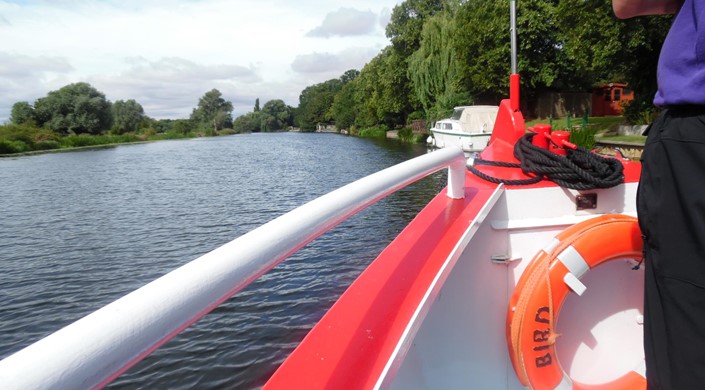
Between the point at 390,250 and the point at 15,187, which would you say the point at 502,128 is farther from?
the point at 15,187

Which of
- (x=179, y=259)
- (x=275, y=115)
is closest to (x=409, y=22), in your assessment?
(x=179, y=259)

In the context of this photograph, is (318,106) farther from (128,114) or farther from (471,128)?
(471,128)

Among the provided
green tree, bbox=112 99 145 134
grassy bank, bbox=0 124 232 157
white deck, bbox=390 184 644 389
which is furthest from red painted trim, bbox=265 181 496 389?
green tree, bbox=112 99 145 134

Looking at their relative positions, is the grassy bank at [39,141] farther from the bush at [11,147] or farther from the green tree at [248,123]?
the green tree at [248,123]

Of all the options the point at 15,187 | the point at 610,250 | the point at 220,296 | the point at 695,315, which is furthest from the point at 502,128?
the point at 15,187

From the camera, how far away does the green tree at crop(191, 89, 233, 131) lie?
98.0 m

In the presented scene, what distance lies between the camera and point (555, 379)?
1.92 m

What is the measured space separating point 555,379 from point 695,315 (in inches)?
36.2

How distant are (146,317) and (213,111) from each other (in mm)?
107570

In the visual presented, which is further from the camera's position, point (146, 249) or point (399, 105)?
point (399, 105)

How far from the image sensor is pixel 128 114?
66.1m

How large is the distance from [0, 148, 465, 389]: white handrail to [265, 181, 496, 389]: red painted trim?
0.34 metres

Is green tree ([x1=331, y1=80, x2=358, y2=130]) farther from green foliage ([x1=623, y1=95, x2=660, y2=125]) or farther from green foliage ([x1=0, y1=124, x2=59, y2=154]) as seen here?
green foliage ([x1=623, y1=95, x2=660, y2=125])

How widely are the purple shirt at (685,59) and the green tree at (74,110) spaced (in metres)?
59.5
